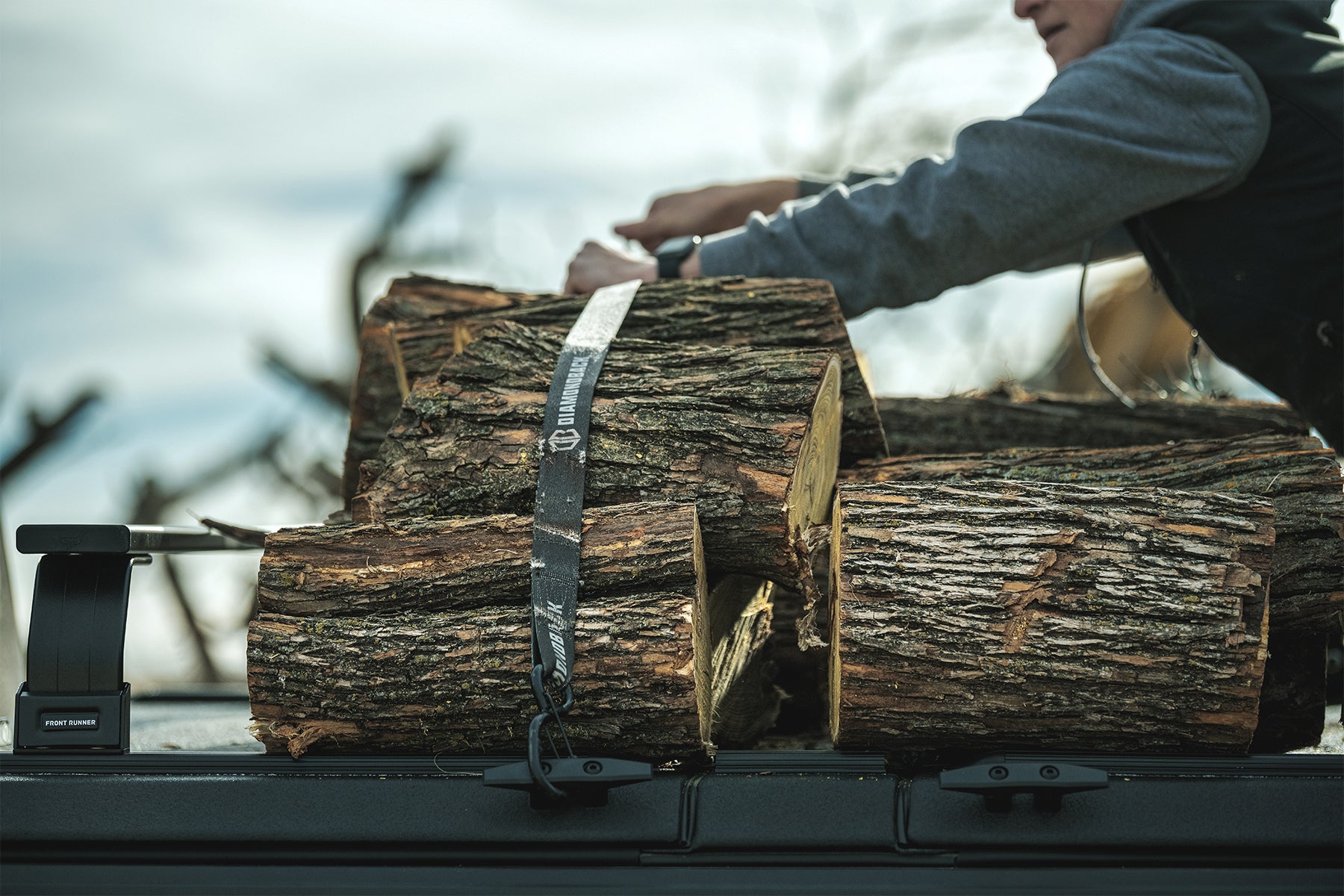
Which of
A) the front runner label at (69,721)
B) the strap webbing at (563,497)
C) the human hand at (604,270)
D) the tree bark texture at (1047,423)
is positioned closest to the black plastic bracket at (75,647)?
the front runner label at (69,721)

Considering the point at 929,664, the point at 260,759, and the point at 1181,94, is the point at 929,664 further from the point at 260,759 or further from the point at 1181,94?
the point at 1181,94

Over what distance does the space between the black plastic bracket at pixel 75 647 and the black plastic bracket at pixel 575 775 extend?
818mm

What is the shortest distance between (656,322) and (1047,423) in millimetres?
1479

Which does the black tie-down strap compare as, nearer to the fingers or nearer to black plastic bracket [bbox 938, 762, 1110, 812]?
black plastic bracket [bbox 938, 762, 1110, 812]

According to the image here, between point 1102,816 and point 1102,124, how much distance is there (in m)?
1.81

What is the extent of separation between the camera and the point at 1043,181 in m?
2.73

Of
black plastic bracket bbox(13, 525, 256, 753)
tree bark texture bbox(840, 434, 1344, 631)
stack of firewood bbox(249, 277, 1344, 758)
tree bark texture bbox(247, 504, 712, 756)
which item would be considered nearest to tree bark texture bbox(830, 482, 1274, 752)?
stack of firewood bbox(249, 277, 1344, 758)

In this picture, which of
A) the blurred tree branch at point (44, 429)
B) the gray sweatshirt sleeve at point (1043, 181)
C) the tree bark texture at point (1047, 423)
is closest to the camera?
the gray sweatshirt sleeve at point (1043, 181)

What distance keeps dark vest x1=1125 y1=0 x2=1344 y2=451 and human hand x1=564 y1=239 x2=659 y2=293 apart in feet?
4.82

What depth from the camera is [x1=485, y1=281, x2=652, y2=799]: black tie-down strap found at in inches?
63.4

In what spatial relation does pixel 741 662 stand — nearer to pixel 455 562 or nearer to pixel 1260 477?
pixel 455 562

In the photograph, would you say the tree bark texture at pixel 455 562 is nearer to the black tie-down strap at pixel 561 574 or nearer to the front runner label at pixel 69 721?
the black tie-down strap at pixel 561 574

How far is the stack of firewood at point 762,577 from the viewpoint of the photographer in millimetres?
1804

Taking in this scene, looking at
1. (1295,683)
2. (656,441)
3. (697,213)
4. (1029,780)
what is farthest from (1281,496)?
(697,213)
